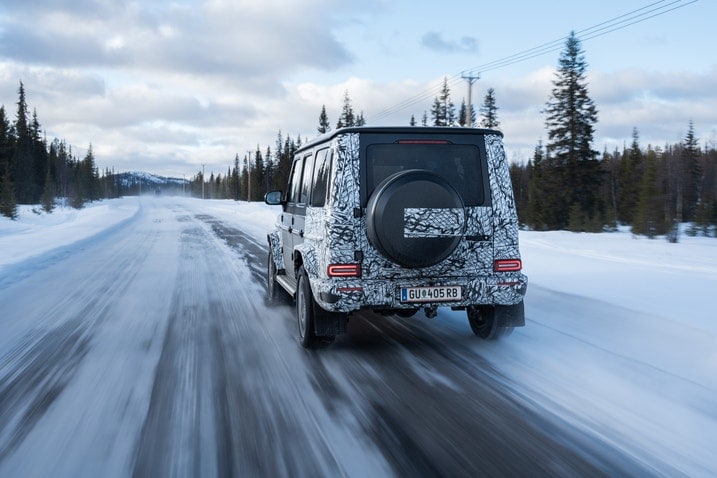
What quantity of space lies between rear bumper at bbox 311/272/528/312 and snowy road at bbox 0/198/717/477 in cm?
53

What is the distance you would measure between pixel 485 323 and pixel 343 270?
180 cm

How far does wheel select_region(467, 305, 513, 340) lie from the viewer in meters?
5.48

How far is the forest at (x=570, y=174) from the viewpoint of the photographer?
40594 mm

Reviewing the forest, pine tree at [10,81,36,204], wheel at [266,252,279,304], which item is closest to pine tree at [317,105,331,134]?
the forest

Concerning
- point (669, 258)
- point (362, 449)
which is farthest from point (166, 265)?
point (669, 258)

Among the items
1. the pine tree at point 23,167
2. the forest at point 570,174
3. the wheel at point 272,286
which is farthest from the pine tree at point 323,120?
the wheel at point 272,286

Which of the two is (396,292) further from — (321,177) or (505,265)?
(321,177)

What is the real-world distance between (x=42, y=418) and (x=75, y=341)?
224 centimetres

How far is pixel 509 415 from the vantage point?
12.1ft

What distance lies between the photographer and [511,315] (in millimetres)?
5363

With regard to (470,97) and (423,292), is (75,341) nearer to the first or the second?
(423,292)

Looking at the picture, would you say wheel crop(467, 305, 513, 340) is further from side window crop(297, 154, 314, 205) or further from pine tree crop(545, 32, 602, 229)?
pine tree crop(545, 32, 602, 229)

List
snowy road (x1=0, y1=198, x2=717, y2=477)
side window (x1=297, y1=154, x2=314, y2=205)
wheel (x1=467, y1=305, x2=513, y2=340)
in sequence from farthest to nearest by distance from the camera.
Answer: side window (x1=297, y1=154, x2=314, y2=205) → wheel (x1=467, y1=305, x2=513, y2=340) → snowy road (x1=0, y1=198, x2=717, y2=477)

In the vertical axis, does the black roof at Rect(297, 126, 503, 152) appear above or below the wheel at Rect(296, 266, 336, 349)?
above
